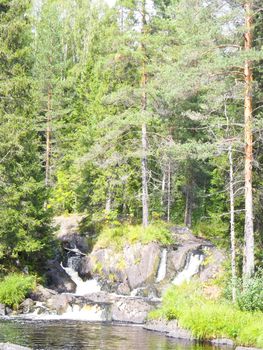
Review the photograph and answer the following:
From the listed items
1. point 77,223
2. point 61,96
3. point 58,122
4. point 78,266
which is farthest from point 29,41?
point 78,266

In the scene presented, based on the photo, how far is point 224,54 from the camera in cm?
2081

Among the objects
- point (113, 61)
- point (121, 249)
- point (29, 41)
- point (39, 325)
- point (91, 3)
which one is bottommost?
→ point (39, 325)

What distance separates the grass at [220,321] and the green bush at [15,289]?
27.9 ft

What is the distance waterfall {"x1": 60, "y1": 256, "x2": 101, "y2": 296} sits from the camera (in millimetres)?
30094

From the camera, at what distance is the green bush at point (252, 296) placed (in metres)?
17.5

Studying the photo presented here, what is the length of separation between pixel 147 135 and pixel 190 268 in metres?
9.19

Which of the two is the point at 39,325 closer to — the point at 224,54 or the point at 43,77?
the point at 224,54

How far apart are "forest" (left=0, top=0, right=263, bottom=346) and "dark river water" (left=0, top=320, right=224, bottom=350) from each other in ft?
10.7

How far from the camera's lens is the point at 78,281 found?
3133cm

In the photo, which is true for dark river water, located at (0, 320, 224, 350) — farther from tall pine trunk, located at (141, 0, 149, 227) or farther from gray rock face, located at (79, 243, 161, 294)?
tall pine trunk, located at (141, 0, 149, 227)

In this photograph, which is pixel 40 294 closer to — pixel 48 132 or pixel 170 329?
pixel 170 329

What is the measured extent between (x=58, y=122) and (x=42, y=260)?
17281 millimetres

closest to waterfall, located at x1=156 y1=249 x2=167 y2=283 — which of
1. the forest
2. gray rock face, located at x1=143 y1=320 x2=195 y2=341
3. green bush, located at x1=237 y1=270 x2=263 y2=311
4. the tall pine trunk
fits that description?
the forest

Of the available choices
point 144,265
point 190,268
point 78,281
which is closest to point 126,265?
point 144,265
